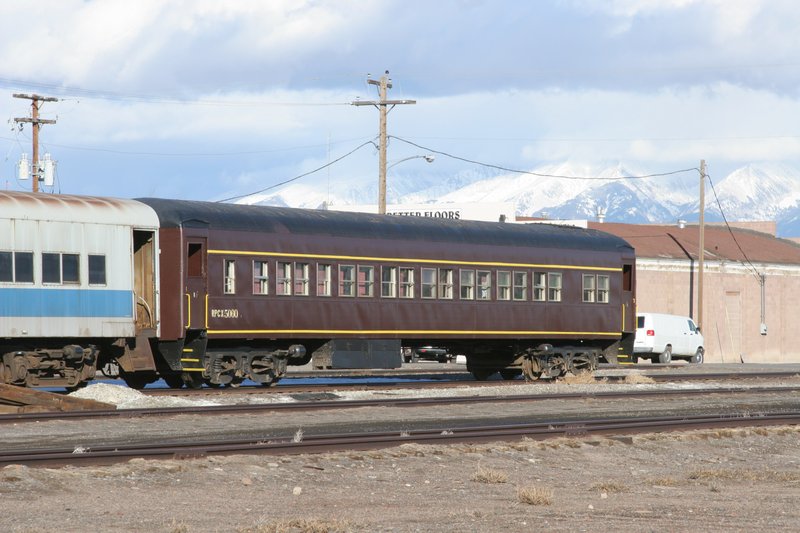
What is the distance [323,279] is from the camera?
92.0 feet

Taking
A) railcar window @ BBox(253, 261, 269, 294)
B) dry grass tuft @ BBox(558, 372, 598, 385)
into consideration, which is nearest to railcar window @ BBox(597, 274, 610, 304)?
dry grass tuft @ BBox(558, 372, 598, 385)

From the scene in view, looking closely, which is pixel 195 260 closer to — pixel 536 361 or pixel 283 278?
pixel 283 278

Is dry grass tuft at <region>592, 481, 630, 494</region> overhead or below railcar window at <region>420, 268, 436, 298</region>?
below

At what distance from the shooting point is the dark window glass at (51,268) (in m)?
23.6

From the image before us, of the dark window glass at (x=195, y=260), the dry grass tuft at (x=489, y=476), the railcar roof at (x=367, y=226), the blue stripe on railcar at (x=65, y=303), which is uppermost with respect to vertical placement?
the railcar roof at (x=367, y=226)

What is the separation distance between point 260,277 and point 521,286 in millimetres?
7424

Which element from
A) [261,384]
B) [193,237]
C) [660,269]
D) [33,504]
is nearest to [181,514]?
[33,504]

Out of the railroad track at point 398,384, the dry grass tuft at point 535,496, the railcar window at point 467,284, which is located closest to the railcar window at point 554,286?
the railroad track at point 398,384

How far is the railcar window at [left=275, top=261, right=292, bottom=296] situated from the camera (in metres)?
27.2

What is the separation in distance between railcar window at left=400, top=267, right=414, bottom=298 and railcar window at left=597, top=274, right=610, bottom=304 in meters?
6.17

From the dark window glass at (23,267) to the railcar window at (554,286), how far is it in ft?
43.6

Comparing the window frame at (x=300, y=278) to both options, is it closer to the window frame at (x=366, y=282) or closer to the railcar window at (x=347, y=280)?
the railcar window at (x=347, y=280)

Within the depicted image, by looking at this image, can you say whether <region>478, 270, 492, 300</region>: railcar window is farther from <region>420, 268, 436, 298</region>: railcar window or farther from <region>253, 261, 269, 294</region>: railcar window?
<region>253, 261, 269, 294</region>: railcar window

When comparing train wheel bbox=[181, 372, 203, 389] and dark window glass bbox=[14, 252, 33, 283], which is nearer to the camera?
dark window glass bbox=[14, 252, 33, 283]
